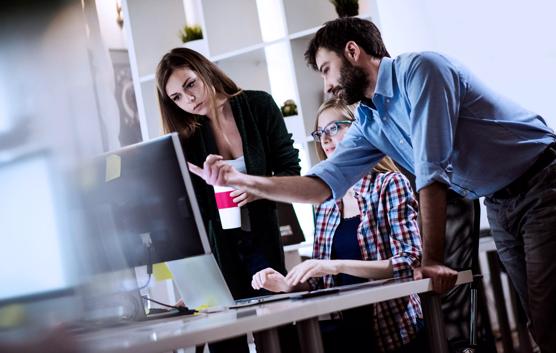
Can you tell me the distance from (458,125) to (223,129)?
1.05 metres

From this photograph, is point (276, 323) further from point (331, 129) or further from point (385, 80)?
point (331, 129)

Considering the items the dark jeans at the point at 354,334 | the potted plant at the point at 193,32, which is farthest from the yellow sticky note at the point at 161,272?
the potted plant at the point at 193,32

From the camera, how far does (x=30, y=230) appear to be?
9.8 inches

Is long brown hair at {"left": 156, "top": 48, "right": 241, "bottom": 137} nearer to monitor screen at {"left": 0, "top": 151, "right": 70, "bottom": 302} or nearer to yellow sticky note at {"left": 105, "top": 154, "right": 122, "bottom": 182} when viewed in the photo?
yellow sticky note at {"left": 105, "top": 154, "right": 122, "bottom": 182}

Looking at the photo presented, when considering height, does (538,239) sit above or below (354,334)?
→ above

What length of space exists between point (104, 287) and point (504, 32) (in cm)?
385

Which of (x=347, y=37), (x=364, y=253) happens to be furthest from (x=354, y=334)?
(x=347, y=37)

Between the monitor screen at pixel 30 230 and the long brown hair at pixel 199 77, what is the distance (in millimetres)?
2170

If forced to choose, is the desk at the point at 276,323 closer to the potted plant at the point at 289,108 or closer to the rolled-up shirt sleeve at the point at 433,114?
the rolled-up shirt sleeve at the point at 433,114

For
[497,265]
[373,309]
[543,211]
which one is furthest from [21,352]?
[497,265]

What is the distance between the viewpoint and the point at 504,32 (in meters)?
3.79

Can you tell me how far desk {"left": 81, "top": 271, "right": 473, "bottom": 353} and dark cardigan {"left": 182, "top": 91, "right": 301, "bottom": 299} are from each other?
78 centimetres

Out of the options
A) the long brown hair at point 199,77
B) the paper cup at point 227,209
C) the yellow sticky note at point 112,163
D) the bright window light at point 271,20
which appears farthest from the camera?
the bright window light at point 271,20

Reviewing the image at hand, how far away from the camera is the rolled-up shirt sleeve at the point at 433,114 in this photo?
1510 millimetres
